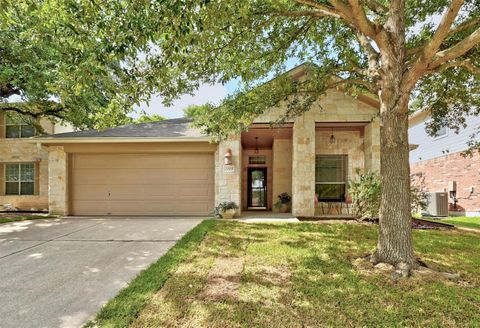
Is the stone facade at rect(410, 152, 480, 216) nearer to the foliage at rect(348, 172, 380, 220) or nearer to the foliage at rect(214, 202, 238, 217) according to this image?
the foliage at rect(348, 172, 380, 220)

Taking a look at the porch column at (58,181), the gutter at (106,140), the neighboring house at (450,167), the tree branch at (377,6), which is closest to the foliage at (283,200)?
the gutter at (106,140)

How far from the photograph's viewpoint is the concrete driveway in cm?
307

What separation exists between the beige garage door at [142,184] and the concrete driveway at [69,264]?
1.84 metres

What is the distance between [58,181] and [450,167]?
62.5 feet

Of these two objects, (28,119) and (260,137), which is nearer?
(260,137)

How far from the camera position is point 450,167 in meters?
14.3

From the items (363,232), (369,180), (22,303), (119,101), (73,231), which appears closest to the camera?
(22,303)

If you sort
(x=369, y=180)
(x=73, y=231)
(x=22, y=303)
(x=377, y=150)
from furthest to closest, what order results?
(x=377, y=150), (x=369, y=180), (x=73, y=231), (x=22, y=303)

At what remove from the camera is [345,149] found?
10.8 metres

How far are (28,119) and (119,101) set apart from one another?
1076 centimetres

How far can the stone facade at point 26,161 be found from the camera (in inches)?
516

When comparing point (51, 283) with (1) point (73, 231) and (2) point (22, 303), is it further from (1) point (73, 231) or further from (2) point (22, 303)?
(1) point (73, 231)

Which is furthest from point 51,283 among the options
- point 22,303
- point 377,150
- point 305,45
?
point 377,150

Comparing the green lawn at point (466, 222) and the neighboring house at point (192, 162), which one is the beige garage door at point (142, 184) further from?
the green lawn at point (466, 222)
